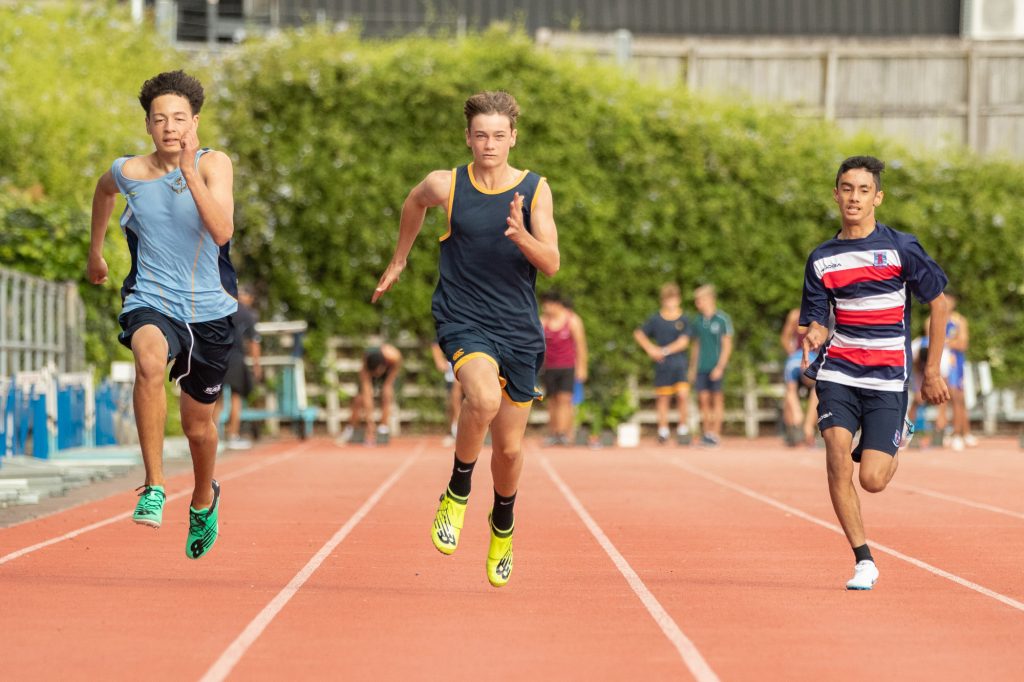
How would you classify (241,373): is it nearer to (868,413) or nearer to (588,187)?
(588,187)

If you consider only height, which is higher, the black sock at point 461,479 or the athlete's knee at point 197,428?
the athlete's knee at point 197,428

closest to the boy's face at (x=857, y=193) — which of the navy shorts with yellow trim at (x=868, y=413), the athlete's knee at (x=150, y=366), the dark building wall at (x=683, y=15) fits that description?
the navy shorts with yellow trim at (x=868, y=413)

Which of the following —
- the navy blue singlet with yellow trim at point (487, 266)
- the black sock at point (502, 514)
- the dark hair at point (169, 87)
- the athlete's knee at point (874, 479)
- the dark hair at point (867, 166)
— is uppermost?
the dark hair at point (169, 87)

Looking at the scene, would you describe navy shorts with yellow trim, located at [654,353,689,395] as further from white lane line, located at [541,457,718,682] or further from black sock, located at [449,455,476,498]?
black sock, located at [449,455,476,498]

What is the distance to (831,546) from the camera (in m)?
8.71

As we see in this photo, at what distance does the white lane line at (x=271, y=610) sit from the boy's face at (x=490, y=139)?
6.43 feet

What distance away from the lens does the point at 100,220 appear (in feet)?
24.1

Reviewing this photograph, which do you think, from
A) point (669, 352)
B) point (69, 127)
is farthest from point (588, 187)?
point (69, 127)

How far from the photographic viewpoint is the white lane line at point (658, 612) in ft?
16.6

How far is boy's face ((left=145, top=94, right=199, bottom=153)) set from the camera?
22.7ft

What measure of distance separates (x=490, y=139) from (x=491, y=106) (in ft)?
0.50

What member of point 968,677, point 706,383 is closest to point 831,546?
point 968,677

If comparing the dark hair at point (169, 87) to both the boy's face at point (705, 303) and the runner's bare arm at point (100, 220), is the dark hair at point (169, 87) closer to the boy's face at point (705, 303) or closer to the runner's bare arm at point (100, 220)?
the runner's bare arm at point (100, 220)

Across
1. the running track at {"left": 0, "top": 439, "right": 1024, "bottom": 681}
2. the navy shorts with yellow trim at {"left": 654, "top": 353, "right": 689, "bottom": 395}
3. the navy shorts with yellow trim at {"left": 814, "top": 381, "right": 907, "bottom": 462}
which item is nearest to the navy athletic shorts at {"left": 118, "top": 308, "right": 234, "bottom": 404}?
the running track at {"left": 0, "top": 439, "right": 1024, "bottom": 681}
